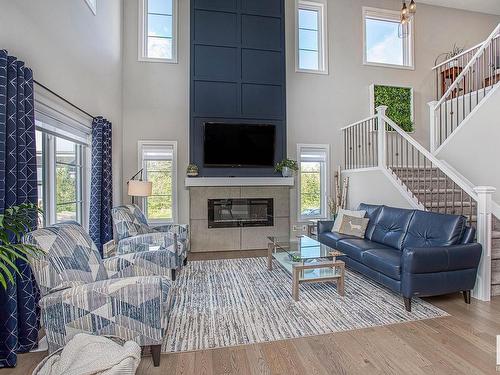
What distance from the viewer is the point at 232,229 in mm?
5910

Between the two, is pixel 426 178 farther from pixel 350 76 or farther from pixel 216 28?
pixel 216 28

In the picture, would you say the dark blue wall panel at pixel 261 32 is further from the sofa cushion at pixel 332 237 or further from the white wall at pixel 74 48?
the sofa cushion at pixel 332 237

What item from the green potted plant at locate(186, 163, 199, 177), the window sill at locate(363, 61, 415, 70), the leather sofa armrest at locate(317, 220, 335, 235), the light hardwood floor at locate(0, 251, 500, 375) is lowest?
the light hardwood floor at locate(0, 251, 500, 375)

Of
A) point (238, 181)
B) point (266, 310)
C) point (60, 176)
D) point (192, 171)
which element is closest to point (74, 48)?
point (60, 176)

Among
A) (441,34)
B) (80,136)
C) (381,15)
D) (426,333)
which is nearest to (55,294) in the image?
(80,136)

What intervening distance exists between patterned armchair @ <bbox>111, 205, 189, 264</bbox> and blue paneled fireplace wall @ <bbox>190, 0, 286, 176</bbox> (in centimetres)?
168

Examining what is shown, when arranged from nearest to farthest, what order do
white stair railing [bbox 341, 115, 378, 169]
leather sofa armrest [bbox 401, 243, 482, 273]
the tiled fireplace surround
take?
leather sofa armrest [bbox 401, 243, 482, 273], the tiled fireplace surround, white stair railing [bbox 341, 115, 378, 169]

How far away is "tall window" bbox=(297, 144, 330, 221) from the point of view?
6.45 m

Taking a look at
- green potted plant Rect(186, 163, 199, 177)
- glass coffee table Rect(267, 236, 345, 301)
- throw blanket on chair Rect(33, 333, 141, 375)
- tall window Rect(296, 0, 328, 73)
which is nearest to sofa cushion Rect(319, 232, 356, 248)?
glass coffee table Rect(267, 236, 345, 301)

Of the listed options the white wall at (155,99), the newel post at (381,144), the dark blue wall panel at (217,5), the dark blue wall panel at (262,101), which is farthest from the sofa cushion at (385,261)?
the dark blue wall panel at (217,5)

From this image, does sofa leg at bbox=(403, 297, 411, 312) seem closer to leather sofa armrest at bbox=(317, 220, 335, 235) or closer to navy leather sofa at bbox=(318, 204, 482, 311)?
navy leather sofa at bbox=(318, 204, 482, 311)

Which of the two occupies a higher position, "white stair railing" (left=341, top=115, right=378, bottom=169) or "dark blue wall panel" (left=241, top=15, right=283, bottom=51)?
"dark blue wall panel" (left=241, top=15, right=283, bottom=51)

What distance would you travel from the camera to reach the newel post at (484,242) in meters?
3.28

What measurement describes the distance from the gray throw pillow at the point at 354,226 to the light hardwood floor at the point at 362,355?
1.94 meters
